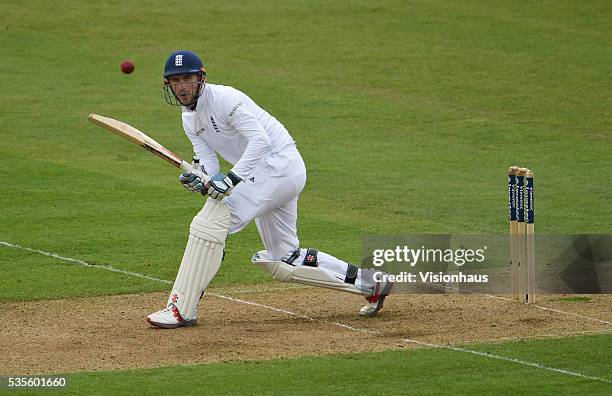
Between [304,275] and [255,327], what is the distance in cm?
58

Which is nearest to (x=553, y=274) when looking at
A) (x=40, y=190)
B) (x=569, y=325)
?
(x=569, y=325)

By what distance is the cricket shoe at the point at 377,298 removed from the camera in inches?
376

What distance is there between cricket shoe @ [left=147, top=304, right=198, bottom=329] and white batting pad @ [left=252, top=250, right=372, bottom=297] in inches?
31.1

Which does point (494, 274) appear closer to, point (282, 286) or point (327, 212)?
point (282, 286)

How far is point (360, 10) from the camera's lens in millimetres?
25281

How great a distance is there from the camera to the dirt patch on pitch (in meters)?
8.41

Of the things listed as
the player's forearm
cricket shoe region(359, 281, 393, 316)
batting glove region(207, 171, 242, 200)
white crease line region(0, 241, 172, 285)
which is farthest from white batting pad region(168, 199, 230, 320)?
white crease line region(0, 241, 172, 285)

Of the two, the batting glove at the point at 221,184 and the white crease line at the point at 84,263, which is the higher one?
the batting glove at the point at 221,184

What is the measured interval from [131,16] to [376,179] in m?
10.7

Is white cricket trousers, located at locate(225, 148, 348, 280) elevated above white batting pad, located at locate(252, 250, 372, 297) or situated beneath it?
elevated above

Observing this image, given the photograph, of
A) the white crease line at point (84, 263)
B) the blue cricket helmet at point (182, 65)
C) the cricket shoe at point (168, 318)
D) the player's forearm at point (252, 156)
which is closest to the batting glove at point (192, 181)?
the player's forearm at point (252, 156)

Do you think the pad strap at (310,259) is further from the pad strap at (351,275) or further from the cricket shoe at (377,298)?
the cricket shoe at (377,298)

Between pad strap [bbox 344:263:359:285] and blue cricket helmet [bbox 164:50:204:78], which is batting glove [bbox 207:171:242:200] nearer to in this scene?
blue cricket helmet [bbox 164:50:204:78]

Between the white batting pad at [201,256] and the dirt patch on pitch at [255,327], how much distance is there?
0.23m
